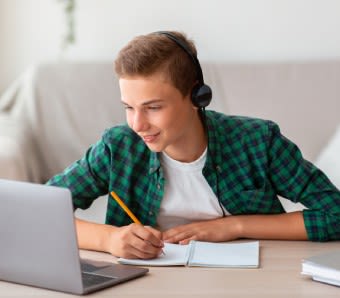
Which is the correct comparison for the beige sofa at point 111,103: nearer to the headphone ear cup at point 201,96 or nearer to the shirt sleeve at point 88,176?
the shirt sleeve at point 88,176

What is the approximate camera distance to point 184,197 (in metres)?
1.76

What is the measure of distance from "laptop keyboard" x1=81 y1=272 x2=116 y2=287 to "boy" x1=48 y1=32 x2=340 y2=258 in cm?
30

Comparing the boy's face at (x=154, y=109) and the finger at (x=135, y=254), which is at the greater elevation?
the boy's face at (x=154, y=109)

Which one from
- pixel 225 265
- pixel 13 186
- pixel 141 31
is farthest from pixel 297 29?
pixel 13 186

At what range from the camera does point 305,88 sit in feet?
9.32

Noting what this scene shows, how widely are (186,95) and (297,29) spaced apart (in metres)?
1.58

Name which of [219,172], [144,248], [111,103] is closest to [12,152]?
[111,103]

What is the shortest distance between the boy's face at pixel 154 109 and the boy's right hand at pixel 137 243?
0.18m

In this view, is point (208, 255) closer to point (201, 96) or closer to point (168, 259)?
point (168, 259)

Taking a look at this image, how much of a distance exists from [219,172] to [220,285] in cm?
50

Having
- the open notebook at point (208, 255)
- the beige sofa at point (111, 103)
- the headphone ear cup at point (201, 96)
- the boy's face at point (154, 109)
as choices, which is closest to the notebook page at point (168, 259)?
the open notebook at point (208, 255)

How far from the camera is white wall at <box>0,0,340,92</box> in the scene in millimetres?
3102

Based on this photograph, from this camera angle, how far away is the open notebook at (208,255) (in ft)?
4.58

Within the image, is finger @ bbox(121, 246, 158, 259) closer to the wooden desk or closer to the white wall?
the wooden desk
